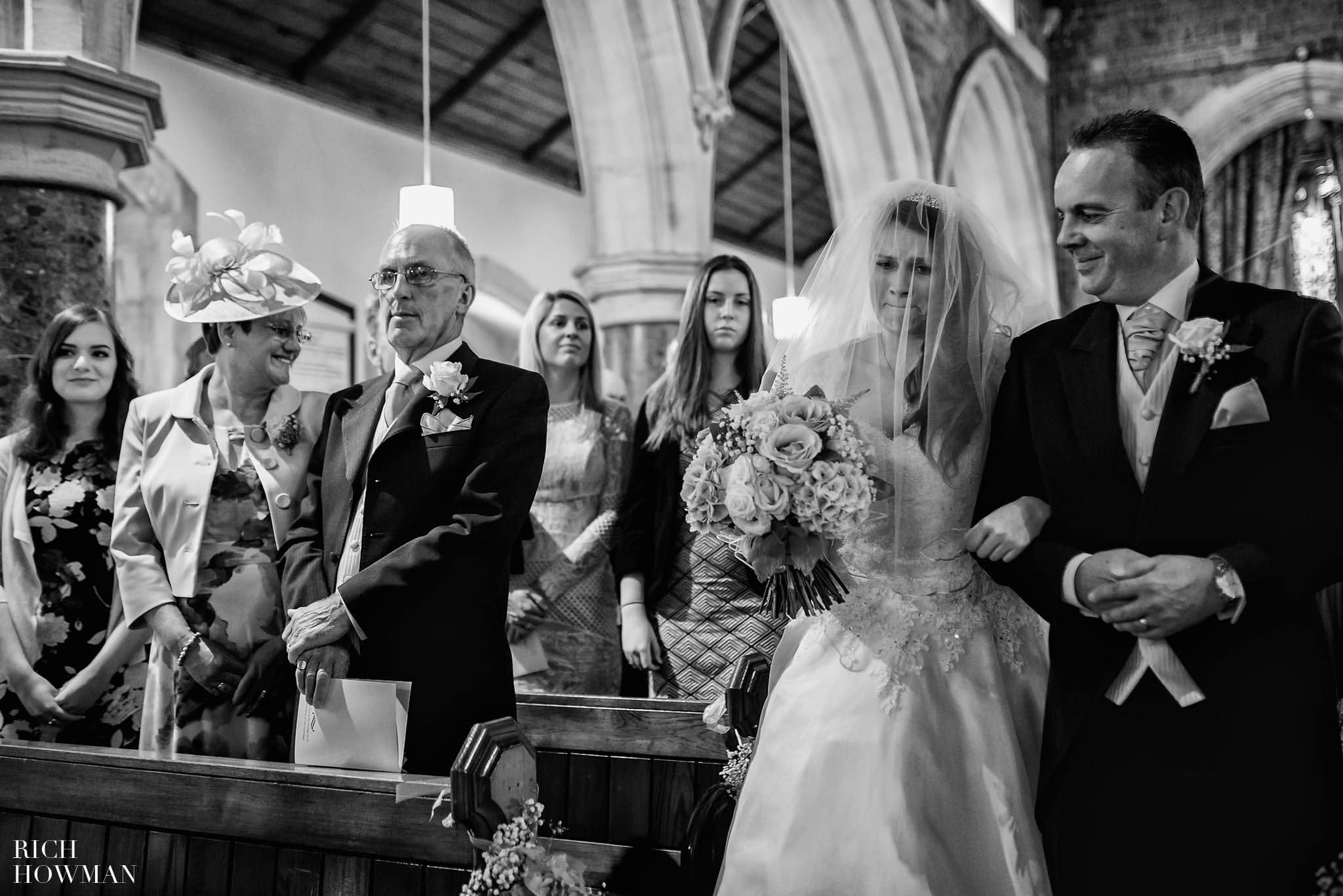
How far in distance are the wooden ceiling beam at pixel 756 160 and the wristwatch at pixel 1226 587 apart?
42.5ft

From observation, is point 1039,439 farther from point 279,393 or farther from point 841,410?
point 279,393

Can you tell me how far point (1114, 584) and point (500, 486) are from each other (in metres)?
1.20

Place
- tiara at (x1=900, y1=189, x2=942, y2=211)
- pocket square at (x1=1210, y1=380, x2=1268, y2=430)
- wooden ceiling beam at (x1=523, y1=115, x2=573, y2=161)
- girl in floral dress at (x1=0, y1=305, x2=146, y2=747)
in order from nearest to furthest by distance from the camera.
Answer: pocket square at (x1=1210, y1=380, x2=1268, y2=430), tiara at (x1=900, y1=189, x2=942, y2=211), girl in floral dress at (x1=0, y1=305, x2=146, y2=747), wooden ceiling beam at (x1=523, y1=115, x2=573, y2=161)

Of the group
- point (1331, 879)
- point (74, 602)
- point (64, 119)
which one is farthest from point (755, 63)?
point (1331, 879)

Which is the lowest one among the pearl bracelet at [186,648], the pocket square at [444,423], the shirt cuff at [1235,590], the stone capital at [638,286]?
the pearl bracelet at [186,648]

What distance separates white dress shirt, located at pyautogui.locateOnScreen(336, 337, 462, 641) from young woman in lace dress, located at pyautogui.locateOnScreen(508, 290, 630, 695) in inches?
48.2

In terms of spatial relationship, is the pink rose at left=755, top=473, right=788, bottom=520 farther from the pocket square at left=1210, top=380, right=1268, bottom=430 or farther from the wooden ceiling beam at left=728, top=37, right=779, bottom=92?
the wooden ceiling beam at left=728, top=37, right=779, bottom=92

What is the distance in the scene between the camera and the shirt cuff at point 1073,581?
76.3 inches

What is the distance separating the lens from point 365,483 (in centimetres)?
266

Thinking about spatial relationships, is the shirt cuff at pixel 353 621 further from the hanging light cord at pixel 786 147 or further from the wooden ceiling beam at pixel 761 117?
the wooden ceiling beam at pixel 761 117

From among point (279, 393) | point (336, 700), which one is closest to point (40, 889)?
point (336, 700)

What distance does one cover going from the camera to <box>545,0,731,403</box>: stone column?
7.50 m

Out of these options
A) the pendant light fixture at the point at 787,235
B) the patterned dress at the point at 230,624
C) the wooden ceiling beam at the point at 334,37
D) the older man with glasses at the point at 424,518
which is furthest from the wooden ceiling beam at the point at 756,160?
the older man with glasses at the point at 424,518

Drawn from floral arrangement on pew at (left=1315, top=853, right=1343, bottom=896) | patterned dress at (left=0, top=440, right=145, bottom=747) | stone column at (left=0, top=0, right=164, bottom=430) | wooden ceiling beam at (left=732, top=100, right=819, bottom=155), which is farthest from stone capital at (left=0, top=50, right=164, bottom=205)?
wooden ceiling beam at (left=732, top=100, right=819, bottom=155)
